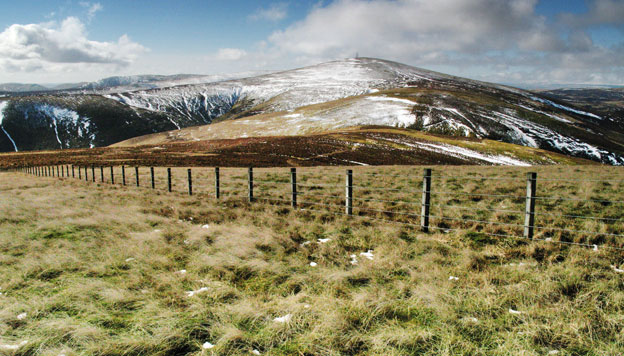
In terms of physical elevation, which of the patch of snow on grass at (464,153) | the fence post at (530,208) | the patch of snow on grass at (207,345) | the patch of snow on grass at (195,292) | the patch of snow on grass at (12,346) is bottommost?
the patch of snow on grass at (464,153)

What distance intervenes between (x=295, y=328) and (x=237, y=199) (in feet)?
36.5

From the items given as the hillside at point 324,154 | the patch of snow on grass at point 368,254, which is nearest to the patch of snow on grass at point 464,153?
the hillside at point 324,154

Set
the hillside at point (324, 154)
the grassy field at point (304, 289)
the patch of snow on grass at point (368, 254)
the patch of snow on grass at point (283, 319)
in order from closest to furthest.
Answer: the grassy field at point (304, 289)
the patch of snow on grass at point (283, 319)
the patch of snow on grass at point (368, 254)
the hillside at point (324, 154)

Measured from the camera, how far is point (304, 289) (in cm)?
514

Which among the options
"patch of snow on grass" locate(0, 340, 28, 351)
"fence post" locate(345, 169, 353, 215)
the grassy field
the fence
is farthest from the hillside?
"patch of snow on grass" locate(0, 340, 28, 351)

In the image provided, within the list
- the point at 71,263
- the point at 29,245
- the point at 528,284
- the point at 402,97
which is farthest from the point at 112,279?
the point at 402,97

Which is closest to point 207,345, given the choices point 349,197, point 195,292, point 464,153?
point 195,292

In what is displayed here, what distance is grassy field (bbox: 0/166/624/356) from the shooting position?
12.2 ft

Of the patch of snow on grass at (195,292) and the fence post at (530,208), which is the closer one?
the patch of snow on grass at (195,292)

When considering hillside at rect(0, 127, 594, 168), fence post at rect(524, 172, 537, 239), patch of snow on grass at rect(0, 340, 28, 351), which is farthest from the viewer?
hillside at rect(0, 127, 594, 168)

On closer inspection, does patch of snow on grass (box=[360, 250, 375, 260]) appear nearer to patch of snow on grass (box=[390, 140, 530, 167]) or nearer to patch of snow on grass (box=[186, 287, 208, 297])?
patch of snow on grass (box=[186, 287, 208, 297])

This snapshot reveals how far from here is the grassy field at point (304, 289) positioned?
3721mm

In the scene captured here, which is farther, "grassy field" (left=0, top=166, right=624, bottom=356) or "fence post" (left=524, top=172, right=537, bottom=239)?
"fence post" (left=524, top=172, right=537, bottom=239)

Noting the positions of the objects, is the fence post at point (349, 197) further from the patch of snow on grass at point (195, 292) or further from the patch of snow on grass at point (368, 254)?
the patch of snow on grass at point (195, 292)
